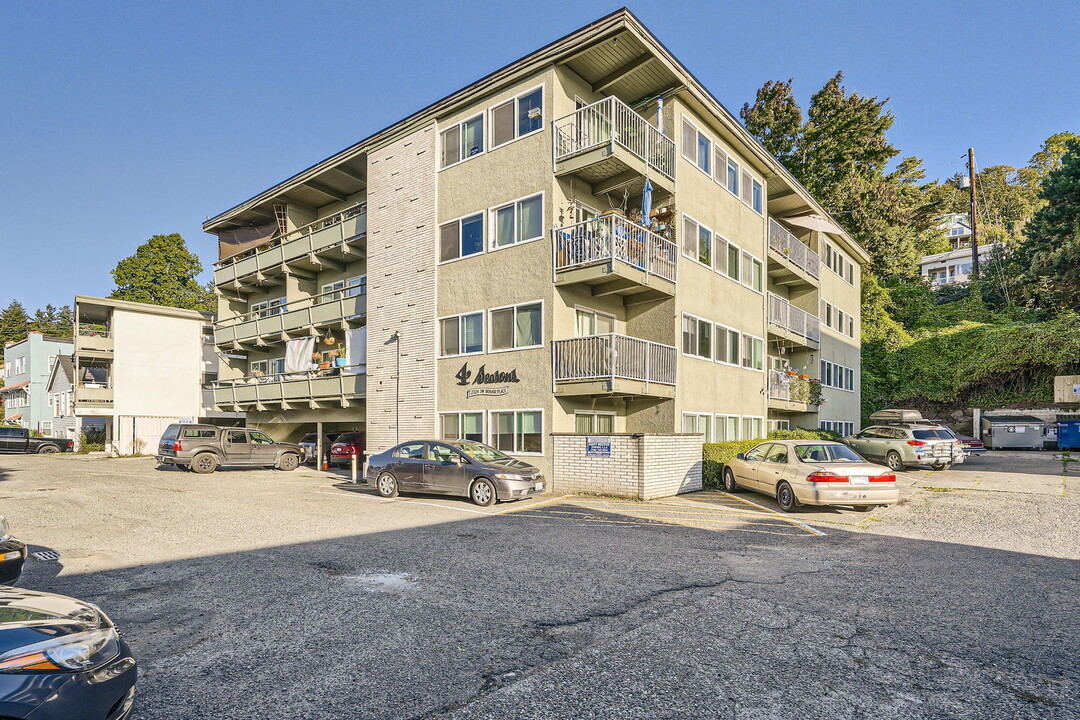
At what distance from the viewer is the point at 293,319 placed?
2684 centimetres

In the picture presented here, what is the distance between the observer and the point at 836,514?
13469 mm

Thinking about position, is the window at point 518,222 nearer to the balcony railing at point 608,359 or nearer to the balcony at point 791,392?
the balcony railing at point 608,359

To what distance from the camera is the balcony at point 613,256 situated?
52.8ft

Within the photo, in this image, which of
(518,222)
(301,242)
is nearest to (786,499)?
(518,222)

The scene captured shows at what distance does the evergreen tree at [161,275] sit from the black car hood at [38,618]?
2336 inches

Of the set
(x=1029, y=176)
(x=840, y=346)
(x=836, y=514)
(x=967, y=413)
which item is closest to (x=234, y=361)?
(x=836, y=514)

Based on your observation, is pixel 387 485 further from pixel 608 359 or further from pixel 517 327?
pixel 608 359

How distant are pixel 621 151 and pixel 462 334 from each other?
719 cm

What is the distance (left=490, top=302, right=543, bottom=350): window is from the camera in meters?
17.4

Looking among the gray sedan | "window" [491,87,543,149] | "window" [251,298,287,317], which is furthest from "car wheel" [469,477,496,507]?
"window" [251,298,287,317]

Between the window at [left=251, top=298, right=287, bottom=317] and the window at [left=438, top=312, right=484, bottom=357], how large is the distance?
13.2 meters

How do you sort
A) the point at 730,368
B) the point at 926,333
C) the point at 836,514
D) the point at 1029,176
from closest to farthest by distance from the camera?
the point at 836,514, the point at 730,368, the point at 926,333, the point at 1029,176

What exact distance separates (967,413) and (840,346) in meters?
11.4

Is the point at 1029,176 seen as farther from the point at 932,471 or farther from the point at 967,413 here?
the point at 932,471
